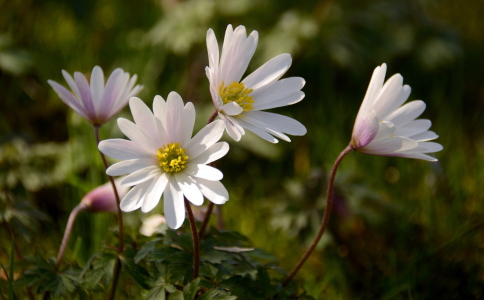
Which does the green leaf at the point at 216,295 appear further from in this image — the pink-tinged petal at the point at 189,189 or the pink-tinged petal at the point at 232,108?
the pink-tinged petal at the point at 232,108

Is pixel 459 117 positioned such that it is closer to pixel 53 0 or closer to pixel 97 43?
pixel 97 43

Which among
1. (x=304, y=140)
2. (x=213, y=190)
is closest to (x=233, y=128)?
(x=213, y=190)

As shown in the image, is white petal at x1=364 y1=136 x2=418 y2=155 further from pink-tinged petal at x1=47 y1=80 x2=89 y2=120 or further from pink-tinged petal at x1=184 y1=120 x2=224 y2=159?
pink-tinged petal at x1=47 y1=80 x2=89 y2=120

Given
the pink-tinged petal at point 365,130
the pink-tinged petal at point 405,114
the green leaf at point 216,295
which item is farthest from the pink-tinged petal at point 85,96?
the pink-tinged petal at point 405,114

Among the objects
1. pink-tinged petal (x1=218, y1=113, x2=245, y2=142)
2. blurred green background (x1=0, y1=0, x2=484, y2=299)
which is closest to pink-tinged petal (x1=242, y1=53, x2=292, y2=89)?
pink-tinged petal (x1=218, y1=113, x2=245, y2=142)

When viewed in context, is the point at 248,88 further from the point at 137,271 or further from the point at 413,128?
the point at 137,271
